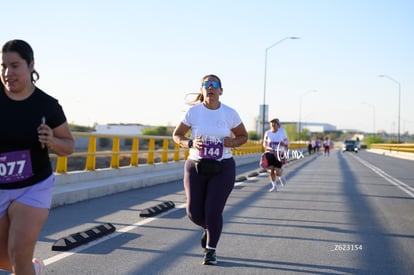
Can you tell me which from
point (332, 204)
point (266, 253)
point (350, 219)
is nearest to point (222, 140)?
point (266, 253)

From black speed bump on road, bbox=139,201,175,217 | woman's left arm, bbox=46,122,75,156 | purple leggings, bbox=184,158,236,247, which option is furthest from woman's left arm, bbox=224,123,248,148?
black speed bump on road, bbox=139,201,175,217

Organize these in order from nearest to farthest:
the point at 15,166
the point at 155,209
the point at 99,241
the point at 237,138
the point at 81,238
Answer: the point at 15,166 < the point at 237,138 < the point at 81,238 < the point at 99,241 < the point at 155,209

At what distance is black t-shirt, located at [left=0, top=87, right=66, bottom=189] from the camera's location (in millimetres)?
3918

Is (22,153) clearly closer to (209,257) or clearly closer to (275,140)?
(209,257)

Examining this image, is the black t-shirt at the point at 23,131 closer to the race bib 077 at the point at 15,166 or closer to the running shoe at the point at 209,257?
the race bib 077 at the point at 15,166

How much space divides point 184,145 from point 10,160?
3.01 meters

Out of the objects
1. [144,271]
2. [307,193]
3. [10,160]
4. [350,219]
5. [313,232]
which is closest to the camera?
[10,160]

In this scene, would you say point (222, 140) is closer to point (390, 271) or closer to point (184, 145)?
point (184, 145)

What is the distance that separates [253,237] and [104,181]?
23.1 feet

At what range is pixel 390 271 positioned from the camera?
6293 millimetres

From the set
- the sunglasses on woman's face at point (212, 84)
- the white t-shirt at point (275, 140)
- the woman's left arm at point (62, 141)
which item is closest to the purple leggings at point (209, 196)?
the sunglasses on woman's face at point (212, 84)

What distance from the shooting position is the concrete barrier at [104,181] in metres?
12.0

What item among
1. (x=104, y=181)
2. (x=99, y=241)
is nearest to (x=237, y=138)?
(x=99, y=241)

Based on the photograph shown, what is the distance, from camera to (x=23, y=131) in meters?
3.92
